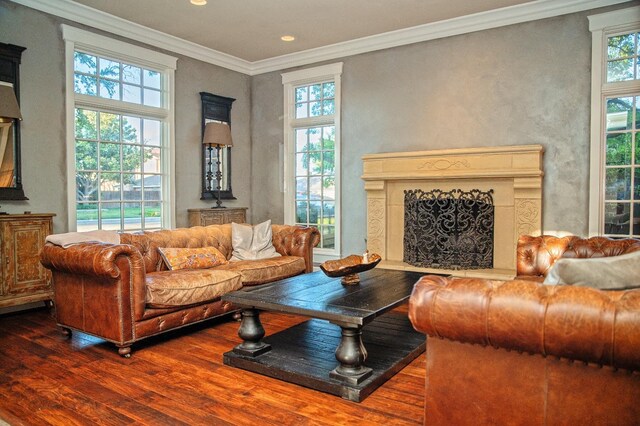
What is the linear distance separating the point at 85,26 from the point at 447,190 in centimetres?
434

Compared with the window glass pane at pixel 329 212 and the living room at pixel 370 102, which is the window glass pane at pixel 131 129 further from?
the window glass pane at pixel 329 212

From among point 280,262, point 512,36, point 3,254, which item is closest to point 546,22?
point 512,36

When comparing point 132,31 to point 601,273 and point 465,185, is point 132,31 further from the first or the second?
point 601,273

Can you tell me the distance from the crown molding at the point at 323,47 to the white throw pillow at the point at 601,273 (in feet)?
12.8

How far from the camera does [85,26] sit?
488cm

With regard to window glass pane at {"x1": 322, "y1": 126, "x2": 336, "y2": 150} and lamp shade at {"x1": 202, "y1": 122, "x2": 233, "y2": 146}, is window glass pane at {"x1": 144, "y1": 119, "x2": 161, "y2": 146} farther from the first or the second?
window glass pane at {"x1": 322, "y1": 126, "x2": 336, "y2": 150}

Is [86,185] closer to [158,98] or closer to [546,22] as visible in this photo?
[158,98]

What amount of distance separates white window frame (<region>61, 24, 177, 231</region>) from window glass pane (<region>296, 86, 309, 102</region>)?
1736 millimetres

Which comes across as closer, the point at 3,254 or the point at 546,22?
the point at 3,254

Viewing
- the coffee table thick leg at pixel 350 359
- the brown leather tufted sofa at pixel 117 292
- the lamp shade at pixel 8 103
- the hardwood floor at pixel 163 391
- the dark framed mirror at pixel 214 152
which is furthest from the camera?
the dark framed mirror at pixel 214 152

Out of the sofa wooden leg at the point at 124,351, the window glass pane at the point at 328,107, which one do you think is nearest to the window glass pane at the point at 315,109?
the window glass pane at the point at 328,107

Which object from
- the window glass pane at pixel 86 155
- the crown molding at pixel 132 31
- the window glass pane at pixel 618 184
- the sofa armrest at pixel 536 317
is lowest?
the sofa armrest at pixel 536 317

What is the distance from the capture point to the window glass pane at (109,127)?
520cm

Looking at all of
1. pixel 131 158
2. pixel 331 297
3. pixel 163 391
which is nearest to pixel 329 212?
pixel 131 158
